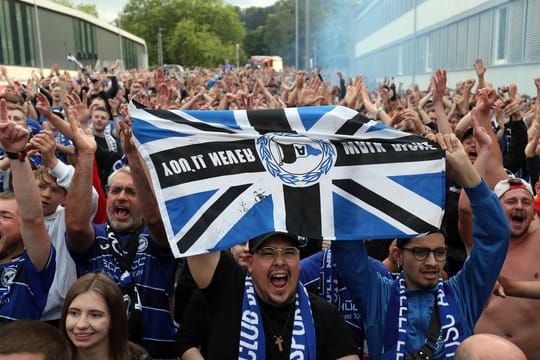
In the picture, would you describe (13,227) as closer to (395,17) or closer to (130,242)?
(130,242)

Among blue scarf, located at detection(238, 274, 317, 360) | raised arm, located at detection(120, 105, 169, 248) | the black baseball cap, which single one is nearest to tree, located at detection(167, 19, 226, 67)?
raised arm, located at detection(120, 105, 169, 248)

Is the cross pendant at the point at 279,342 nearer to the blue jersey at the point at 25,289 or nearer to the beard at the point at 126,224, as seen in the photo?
the blue jersey at the point at 25,289

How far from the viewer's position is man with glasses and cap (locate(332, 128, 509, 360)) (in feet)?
8.95

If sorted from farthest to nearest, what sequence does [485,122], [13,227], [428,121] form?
[428,121] → [485,122] → [13,227]

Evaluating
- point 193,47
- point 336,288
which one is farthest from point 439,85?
point 193,47

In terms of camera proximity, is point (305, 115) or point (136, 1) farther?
point (136, 1)

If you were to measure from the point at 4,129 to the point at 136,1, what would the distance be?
86.9m

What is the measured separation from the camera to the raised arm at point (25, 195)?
305cm

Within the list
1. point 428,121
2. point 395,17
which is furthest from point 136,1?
point 428,121

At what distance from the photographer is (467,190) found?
2.75m

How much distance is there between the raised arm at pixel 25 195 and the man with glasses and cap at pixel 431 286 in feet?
4.81

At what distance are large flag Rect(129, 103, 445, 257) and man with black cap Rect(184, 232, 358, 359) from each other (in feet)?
0.41

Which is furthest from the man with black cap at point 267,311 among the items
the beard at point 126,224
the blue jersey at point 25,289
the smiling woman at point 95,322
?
the beard at point 126,224

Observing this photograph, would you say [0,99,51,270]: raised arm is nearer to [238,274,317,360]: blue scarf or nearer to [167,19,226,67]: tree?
[238,274,317,360]: blue scarf
